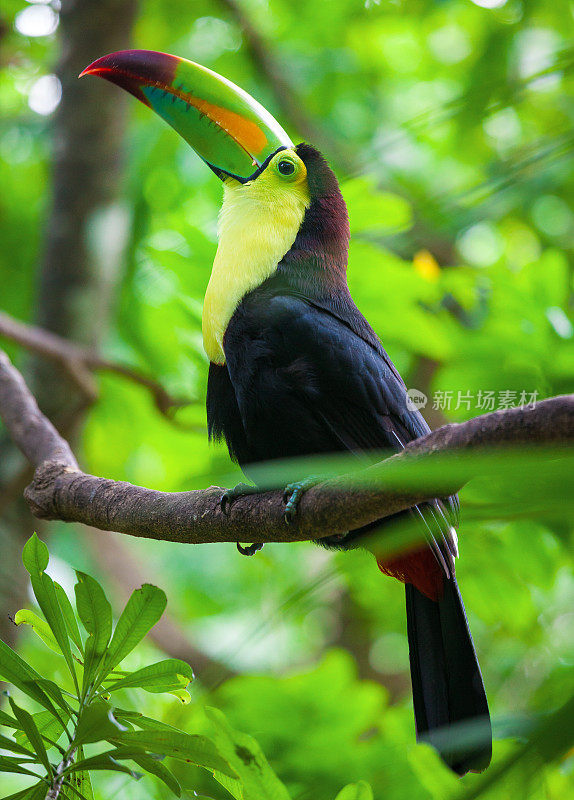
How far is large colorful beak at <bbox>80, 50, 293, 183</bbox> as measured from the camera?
208cm

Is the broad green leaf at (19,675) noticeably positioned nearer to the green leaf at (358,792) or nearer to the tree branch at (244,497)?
the tree branch at (244,497)

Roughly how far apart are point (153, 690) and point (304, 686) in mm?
1143

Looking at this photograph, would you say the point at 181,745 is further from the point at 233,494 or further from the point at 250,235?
the point at 250,235

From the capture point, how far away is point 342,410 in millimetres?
1750

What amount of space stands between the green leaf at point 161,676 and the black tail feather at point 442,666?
Answer: 1.91 feet

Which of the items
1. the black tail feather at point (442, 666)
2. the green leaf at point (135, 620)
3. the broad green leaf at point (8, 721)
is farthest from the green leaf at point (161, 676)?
the black tail feather at point (442, 666)

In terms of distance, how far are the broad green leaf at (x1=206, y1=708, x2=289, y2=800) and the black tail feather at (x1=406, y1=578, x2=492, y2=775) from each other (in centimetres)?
52

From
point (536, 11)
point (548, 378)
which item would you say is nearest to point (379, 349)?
point (548, 378)

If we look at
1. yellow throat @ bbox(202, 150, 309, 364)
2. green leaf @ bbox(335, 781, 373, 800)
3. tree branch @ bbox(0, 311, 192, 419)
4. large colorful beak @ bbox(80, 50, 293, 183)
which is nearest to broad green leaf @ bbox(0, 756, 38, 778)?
green leaf @ bbox(335, 781, 373, 800)

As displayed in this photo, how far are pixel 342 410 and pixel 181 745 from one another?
2.62 feet

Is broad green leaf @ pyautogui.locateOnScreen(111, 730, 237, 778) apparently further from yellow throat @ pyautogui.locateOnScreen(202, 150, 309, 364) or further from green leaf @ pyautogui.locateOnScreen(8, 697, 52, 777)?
yellow throat @ pyautogui.locateOnScreen(202, 150, 309, 364)

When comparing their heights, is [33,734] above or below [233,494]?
below

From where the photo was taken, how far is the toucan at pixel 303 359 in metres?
1.73

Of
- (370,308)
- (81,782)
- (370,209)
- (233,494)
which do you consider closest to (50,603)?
(81,782)
